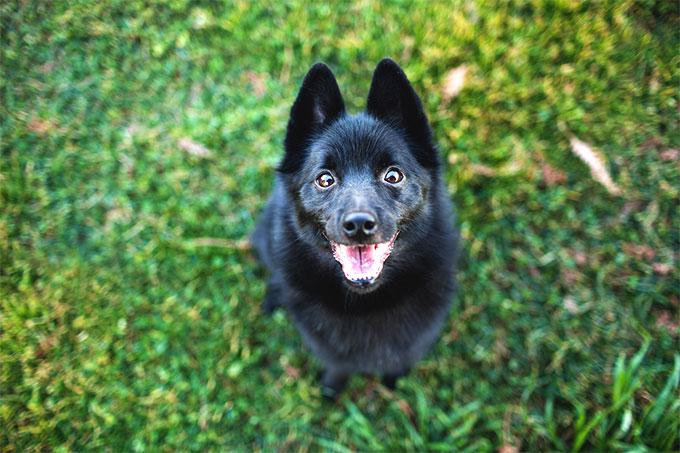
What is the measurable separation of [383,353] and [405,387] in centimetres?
74

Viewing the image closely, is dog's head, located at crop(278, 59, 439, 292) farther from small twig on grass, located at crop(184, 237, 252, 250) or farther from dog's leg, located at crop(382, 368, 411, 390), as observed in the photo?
small twig on grass, located at crop(184, 237, 252, 250)

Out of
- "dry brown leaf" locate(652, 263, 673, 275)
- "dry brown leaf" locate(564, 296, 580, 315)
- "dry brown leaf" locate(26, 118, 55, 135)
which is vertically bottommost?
"dry brown leaf" locate(564, 296, 580, 315)

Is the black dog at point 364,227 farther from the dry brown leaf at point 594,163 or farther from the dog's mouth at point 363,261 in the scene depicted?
the dry brown leaf at point 594,163

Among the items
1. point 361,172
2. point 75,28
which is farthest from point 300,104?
point 75,28

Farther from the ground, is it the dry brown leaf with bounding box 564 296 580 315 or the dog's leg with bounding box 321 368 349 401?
the dry brown leaf with bounding box 564 296 580 315

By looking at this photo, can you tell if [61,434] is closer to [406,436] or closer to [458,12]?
[406,436]

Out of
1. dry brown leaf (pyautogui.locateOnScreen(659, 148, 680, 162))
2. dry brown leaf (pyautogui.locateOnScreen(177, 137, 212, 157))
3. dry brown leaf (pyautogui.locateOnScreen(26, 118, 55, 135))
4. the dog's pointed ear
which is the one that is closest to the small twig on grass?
dry brown leaf (pyautogui.locateOnScreen(177, 137, 212, 157))

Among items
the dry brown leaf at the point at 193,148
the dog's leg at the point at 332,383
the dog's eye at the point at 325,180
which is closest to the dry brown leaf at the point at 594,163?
the dog's eye at the point at 325,180

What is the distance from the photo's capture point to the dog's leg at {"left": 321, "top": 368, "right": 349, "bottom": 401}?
316 centimetres

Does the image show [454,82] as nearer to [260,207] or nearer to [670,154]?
[670,154]

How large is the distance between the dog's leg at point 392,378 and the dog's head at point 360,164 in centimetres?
112

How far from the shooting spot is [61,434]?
3238mm

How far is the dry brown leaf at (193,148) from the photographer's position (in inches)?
148

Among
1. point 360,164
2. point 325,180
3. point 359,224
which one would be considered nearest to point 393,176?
point 360,164
